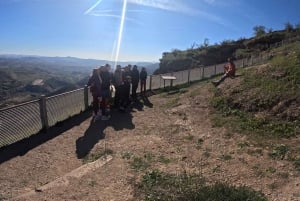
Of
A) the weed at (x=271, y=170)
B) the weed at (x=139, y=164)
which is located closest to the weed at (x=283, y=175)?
the weed at (x=271, y=170)

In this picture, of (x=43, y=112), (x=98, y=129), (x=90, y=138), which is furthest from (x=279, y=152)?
(x=43, y=112)

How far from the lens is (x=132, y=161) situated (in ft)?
27.0

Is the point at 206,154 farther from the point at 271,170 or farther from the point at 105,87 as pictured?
the point at 105,87

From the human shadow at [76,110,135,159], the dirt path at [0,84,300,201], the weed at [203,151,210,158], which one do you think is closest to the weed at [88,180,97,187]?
the dirt path at [0,84,300,201]

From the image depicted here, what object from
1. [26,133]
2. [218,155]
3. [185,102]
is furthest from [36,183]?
[185,102]

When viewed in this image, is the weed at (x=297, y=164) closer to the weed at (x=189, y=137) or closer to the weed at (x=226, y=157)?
the weed at (x=226, y=157)

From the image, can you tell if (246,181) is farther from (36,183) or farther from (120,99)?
(120,99)

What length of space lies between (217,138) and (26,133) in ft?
19.1

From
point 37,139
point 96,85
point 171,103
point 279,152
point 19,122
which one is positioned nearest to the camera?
point 279,152

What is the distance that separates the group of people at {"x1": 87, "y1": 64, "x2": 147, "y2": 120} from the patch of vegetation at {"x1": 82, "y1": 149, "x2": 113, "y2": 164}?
3656 mm

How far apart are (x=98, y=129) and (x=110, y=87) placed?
2497 millimetres

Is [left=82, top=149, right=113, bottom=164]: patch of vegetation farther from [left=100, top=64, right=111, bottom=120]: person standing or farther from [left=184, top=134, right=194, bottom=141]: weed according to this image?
[left=100, top=64, right=111, bottom=120]: person standing

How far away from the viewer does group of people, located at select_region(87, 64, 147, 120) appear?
40.9 ft

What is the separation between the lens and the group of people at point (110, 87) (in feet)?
40.9
